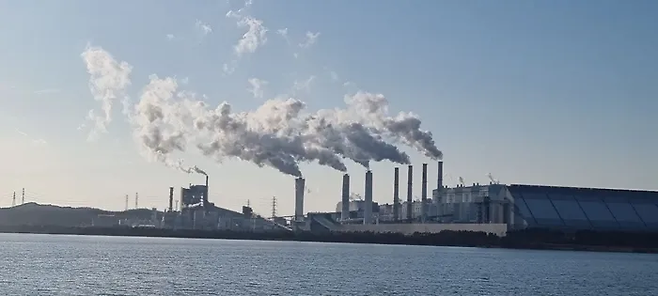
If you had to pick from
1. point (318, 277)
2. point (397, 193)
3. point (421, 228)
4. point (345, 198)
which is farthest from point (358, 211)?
point (318, 277)

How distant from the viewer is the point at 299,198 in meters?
120

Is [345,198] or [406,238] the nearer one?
[406,238]

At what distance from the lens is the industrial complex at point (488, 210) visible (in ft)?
323

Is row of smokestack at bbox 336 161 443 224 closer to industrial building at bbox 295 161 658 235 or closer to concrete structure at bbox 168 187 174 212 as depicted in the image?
industrial building at bbox 295 161 658 235

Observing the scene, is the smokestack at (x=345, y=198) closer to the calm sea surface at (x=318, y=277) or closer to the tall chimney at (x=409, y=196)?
the tall chimney at (x=409, y=196)

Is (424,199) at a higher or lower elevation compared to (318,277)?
higher

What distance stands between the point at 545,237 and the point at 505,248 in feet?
12.7

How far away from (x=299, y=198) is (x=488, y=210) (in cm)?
2692

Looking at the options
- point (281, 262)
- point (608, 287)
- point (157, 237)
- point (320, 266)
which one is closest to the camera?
point (608, 287)

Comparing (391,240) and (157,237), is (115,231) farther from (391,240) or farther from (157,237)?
(391,240)

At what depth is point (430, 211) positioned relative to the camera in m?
109

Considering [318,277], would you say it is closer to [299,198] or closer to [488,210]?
[488,210]

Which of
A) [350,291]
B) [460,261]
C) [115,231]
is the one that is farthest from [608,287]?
[115,231]

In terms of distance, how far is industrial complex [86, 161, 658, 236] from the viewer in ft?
323
